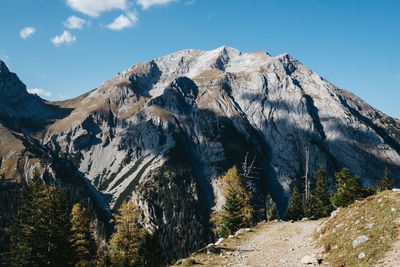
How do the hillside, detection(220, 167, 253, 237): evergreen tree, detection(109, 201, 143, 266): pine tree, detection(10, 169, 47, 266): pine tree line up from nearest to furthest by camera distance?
the hillside → detection(10, 169, 47, 266): pine tree → detection(109, 201, 143, 266): pine tree → detection(220, 167, 253, 237): evergreen tree

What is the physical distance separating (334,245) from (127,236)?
98.2ft

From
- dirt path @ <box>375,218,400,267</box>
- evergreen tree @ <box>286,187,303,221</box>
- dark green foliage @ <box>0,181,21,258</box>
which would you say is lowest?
evergreen tree @ <box>286,187,303,221</box>

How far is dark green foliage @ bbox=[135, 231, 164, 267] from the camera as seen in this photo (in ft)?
121

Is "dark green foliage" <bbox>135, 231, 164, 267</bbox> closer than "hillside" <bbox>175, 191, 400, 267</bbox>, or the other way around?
"hillside" <bbox>175, 191, 400, 267</bbox>

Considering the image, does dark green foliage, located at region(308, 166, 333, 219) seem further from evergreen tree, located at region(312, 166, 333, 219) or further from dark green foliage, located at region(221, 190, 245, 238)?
dark green foliage, located at region(221, 190, 245, 238)

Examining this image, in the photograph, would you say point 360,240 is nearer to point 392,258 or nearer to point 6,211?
point 392,258

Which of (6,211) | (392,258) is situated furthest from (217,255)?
(6,211)

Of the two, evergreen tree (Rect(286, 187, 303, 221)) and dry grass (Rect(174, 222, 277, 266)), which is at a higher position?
dry grass (Rect(174, 222, 277, 266))

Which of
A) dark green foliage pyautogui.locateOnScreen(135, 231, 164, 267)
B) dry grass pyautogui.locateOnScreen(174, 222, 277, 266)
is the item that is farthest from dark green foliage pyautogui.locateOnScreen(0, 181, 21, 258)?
dry grass pyautogui.locateOnScreen(174, 222, 277, 266)

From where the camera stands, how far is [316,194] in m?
61.7

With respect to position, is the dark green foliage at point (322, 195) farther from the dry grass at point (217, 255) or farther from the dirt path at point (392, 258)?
the dirt path at point (392, 258)

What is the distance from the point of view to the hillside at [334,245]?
1455 centimetres

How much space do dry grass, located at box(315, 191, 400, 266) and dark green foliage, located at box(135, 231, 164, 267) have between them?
23.8m

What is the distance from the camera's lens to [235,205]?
39656 millimetres
